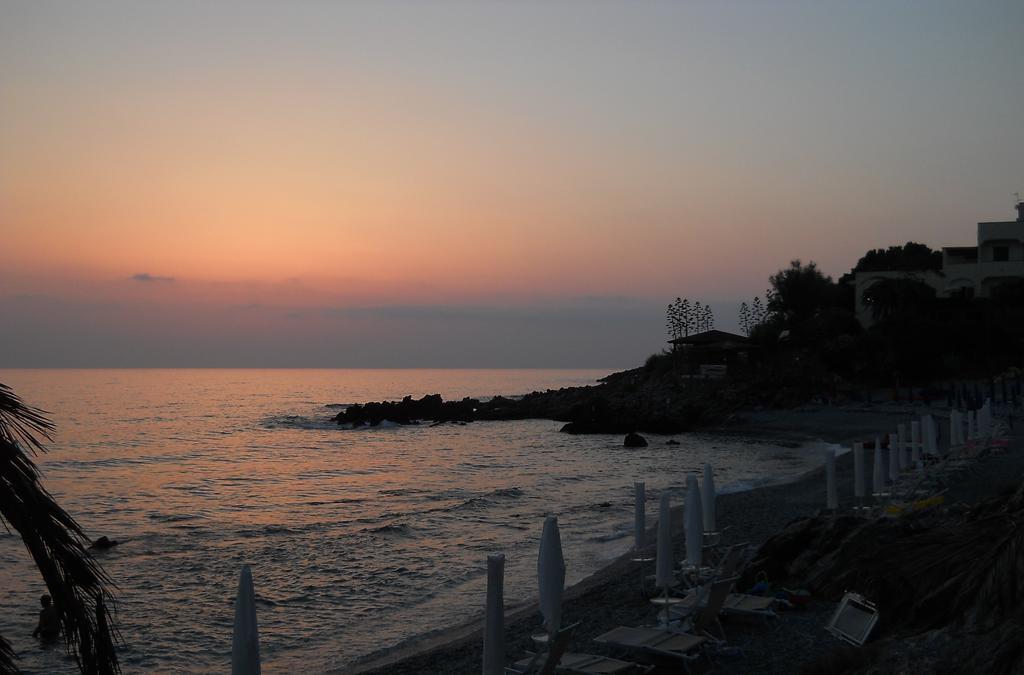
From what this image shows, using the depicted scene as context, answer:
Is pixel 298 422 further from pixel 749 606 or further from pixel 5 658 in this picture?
pixel 5 658

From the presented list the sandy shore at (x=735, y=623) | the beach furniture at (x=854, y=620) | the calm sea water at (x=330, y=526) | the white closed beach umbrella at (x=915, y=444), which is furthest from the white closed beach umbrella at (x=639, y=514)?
the white closed beach umbrella at (x=915, y=444)

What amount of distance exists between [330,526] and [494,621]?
669 inches

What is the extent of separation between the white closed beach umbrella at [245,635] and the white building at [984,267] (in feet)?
197

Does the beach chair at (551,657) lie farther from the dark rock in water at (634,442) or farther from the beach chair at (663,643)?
the dark rock in water at (634,442)

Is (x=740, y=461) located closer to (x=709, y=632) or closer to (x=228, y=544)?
(x=228, y=544)

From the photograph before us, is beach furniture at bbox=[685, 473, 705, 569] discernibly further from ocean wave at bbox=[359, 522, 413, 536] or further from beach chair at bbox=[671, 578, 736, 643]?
ocean wave at bbox=[359, 522, 413, 536]

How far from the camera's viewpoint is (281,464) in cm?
4322

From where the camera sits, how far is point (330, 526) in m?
22.9

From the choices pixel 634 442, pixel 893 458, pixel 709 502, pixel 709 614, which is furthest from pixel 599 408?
pixel 709 614

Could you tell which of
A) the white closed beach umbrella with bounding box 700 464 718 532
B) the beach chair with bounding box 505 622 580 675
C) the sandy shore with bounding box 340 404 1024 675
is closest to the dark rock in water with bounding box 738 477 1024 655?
the sandy shore with bounding box 340 404 1024 675

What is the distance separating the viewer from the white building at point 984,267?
56281 mm

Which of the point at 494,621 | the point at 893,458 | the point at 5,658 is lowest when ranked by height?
the point at 494,621

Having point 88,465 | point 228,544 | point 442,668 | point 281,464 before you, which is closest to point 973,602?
point 442,668

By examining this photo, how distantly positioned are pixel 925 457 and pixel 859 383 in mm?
39201
